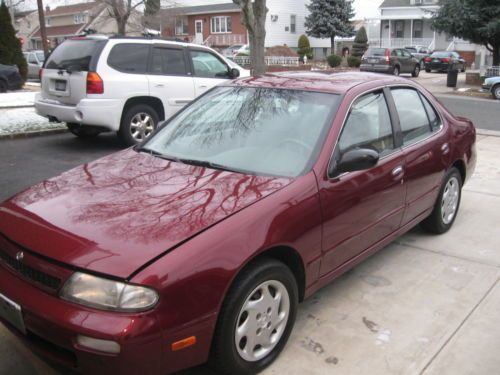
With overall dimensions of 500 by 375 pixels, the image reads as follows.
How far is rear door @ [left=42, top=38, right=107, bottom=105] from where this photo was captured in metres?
8.05

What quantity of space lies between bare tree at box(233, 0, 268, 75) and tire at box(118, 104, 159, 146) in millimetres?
9650

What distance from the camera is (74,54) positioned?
8.33 meters

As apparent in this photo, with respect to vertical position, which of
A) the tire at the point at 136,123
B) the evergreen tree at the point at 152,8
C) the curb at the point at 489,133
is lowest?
the curb at the point at 489,133

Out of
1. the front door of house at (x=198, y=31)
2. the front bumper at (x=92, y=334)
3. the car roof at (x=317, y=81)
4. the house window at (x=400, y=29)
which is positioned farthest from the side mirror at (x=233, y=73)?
the front door of house at (x=198, y=31)

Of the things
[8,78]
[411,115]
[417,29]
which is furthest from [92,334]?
[417,29]

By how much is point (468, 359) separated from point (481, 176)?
468 cm

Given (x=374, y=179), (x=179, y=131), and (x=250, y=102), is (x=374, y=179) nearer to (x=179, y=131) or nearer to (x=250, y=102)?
(x=250, y=102)

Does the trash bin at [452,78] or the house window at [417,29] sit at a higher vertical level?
the house window at [417,29]

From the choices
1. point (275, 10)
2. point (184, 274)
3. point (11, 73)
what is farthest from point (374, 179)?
point (275, 10)

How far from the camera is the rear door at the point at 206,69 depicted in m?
9.23

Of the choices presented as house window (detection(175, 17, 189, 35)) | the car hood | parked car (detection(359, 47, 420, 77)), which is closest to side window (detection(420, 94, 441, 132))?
the car hood

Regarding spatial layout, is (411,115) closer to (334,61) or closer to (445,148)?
(445,148)

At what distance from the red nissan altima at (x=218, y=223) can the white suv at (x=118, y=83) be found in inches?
165

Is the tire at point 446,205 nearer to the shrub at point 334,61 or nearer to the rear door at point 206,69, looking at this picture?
the rear door at point 206,69
